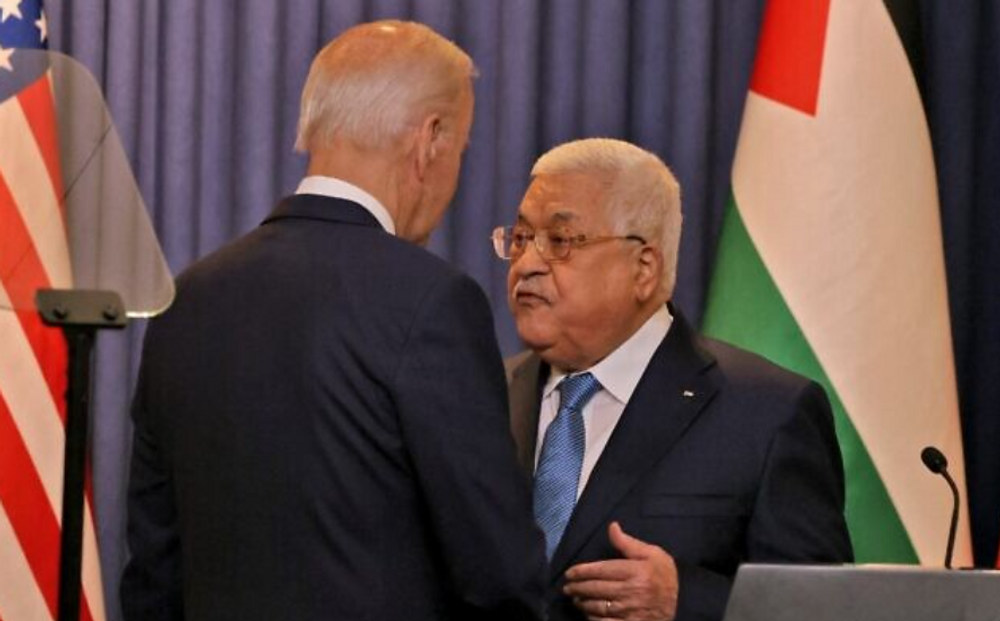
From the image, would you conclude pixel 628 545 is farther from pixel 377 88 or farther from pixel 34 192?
pixel 34 192

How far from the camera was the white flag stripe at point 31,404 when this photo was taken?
346cm

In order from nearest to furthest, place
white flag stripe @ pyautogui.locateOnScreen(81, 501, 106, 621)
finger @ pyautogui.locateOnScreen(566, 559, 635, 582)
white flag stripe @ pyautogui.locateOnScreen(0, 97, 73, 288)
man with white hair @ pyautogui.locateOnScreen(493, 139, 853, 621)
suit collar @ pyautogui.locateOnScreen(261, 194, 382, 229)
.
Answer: white flag stripe @ pyautogui.locateOnScreen(0, 97, 73, 288) < suit collar @ pyautogui.locateOnScreen(261, 194, 382, 229) < finger @ pyautogui.locateOnScreen(566, 559, 635, 582) < man with white hair @ pyautogui.locateOnScreen(493, 139, 853, 621) < white flag stripe @ pyautogui.locateOnScreen(81, 501, 106, 621)

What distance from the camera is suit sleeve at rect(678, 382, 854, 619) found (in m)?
2.53

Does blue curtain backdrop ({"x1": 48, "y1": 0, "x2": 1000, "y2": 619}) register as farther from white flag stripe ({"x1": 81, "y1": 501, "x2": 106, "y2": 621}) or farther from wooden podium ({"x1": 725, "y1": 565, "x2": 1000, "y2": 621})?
wooden podium ({"x1": 725, "y1": 565, "x2": 1000, "y2": 621})

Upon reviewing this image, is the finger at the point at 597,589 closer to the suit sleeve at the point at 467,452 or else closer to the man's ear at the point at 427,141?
the suit sleeve at the point at 467,452

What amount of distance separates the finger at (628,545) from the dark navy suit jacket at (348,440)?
39cm

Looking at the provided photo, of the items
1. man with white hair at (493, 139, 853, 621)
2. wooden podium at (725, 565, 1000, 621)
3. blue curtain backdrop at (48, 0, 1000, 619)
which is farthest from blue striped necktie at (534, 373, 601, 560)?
blue curtain backdrop at (48, 0, 1000, 619)

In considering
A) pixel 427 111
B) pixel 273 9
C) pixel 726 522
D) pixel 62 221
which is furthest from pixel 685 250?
pixel 62 221

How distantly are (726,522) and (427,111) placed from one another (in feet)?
2.84

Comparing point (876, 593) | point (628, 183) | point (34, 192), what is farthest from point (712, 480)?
point (34, 192)

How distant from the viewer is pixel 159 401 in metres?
2.19

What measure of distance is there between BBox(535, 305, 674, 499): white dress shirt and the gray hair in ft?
2.41

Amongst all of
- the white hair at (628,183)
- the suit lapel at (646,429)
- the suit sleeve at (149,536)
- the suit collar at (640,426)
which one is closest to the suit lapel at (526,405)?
the suit collar at (640,426)

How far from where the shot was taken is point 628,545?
2488 mm
